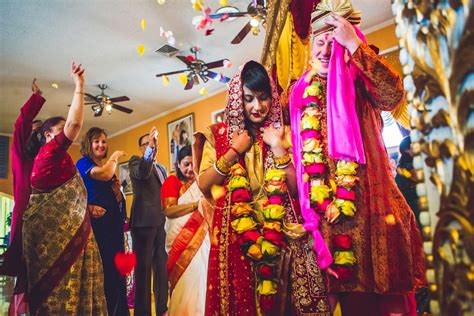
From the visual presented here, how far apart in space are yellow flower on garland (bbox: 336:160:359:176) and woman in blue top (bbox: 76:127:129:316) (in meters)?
2.28

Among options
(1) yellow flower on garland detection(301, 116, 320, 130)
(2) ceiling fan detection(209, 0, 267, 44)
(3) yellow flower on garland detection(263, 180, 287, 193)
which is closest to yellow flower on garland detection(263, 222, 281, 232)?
(3) yellow flower on garland detection(263, 180, 287, 193)

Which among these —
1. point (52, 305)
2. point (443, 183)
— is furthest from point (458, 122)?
point (52, 305)

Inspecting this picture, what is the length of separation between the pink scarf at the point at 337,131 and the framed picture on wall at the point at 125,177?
9180mm

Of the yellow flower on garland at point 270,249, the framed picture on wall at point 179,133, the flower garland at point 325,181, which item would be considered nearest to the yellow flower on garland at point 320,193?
the flower garland at point 325,181

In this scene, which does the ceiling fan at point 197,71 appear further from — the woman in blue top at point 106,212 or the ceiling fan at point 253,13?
the woman in blue top at point 106,212

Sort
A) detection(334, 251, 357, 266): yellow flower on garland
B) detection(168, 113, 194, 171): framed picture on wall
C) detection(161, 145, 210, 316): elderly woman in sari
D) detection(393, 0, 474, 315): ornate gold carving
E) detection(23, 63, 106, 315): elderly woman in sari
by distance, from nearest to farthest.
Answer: detection(393, 0, 474, 315): ornate gold carving → detection(334, 251, 357, 266): yellow flower on garland → detection(23, 63, 106, 315): elderly woman in sari → detection(161, 145, 210, 316): elderly woman in sari → detection(168, 113, 194, 171): framed picture on wall

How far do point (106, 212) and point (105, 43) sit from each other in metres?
3.67

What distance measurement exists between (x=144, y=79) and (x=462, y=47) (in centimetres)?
737

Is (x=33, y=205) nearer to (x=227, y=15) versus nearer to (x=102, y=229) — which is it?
(x=102, y=229)

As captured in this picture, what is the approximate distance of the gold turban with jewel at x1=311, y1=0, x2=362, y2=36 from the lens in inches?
55.1

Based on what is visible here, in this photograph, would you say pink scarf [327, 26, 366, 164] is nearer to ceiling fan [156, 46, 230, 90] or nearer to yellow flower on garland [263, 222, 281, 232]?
yellow flower on garland [263, 222, 281, 232]

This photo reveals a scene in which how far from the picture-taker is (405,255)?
1.15 metres

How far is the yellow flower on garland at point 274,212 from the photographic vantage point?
1366 millimetres

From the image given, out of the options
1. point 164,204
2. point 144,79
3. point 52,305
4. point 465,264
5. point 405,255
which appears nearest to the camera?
point 465,264
